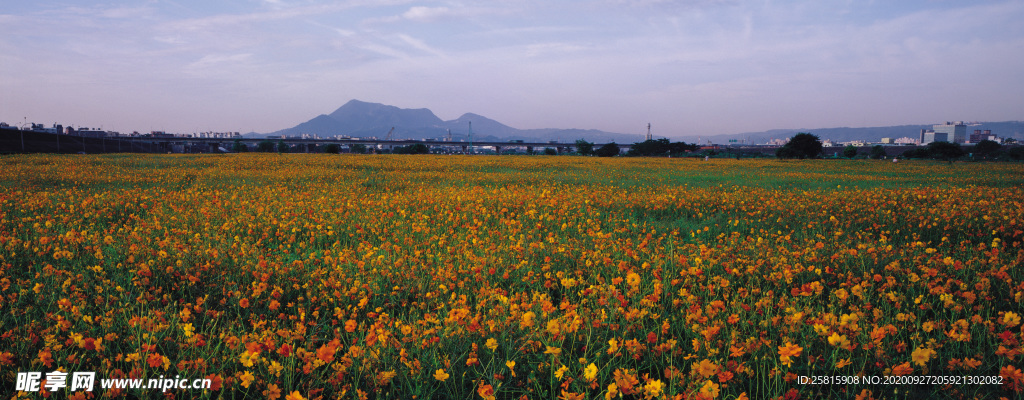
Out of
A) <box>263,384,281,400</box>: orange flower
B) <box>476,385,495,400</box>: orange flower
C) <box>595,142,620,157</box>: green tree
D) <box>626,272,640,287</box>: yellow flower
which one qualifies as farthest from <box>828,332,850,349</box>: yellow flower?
<box>595,142,620,157</box>: green tree

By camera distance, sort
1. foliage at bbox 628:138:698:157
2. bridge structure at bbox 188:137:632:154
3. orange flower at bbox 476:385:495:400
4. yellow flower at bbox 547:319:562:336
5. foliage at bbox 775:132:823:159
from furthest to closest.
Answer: bridge structure at bbox 188:137:632:154, foliage at bbox 628:138:698:157, foliage at bbox 775:132:823:159, yellow flower at bbox 547:319:562:336, orange flower at bbox 476:385:495:400

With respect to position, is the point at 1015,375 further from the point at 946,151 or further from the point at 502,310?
the point at 946,151

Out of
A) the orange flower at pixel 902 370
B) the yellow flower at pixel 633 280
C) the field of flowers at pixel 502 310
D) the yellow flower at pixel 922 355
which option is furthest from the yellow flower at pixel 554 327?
the yellow flower at pixel 922 355

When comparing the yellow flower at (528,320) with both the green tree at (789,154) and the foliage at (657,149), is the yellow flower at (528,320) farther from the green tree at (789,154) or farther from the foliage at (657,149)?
the foliage at (657,149)

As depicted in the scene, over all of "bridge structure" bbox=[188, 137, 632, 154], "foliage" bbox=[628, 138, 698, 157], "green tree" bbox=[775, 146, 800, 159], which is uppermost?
"bridge structure" bbox=[188, 137, 632, 154]

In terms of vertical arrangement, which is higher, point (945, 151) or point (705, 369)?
point (945, 151)

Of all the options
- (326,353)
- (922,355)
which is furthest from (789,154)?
(326,353)

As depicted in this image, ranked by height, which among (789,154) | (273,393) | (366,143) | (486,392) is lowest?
(273,393)

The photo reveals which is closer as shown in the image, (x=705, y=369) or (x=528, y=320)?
(x=705, y=369)

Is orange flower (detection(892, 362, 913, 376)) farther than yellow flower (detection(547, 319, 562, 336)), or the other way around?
yellow flower (detection(547, 319, 562, 336))

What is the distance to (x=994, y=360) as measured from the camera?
2229 millimetres

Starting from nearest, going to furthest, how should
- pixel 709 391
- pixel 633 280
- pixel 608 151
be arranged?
pixel 709 391, pixel 633 280, pixel 608 151

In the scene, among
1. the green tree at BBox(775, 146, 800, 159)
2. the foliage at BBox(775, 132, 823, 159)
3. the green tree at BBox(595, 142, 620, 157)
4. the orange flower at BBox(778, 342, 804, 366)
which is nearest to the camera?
the orange flower at BBox(778, 342, 804, 366)

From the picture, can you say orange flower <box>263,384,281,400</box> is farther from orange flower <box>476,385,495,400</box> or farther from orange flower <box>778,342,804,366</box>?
orange flower <box>778,342,804,366</box>
